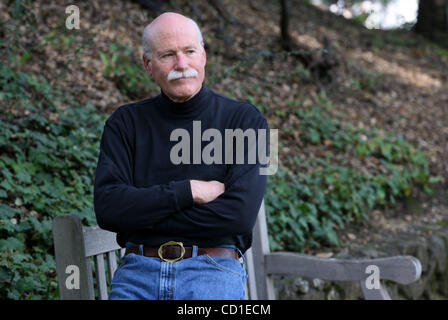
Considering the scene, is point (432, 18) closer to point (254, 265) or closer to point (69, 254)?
point (254, 265)

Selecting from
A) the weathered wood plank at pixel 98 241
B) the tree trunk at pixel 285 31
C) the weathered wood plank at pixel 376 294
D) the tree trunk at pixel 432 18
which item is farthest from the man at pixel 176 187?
the tree trunk at pixel 432 18

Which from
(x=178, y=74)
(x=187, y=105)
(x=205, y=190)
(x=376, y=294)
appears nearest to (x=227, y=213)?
(x=205, y=190)

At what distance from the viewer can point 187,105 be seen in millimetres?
2461

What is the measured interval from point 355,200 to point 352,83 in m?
4.76

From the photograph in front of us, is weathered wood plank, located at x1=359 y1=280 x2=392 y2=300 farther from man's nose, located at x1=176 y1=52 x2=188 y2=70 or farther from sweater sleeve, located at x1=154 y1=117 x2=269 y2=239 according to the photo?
man's nose, located at x1=176 y1=52 x2=188 y2=70

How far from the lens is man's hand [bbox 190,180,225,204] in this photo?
2242mm

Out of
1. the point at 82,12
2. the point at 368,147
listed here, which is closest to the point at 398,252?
the point at 368,147

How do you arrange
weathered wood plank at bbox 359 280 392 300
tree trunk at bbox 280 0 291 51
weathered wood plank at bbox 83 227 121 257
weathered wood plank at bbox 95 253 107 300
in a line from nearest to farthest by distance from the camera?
weathered wood plank at bbox 83 227 121 257 → weathered wood plank at bbox 95 253 107 300 → weathered wood plank at bbox 359 280 392 300 → tree trunk at bbox 280 0 291 51

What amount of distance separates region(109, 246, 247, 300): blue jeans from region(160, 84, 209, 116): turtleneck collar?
2.26ft

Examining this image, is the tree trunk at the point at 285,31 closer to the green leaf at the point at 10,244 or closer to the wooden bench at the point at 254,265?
the wooden bench at the point at 254,265

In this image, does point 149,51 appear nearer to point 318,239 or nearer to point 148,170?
point 148,170

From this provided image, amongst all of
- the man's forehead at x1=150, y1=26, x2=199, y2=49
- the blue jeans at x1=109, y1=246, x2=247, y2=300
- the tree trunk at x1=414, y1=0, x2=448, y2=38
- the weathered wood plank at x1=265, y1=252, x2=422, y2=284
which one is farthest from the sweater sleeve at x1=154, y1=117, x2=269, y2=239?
the tree trunk at x1=414, y1=0, x2=448, y2=38

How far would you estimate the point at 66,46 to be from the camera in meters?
6.72

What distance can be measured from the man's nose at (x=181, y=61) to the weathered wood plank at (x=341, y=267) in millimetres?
1399
